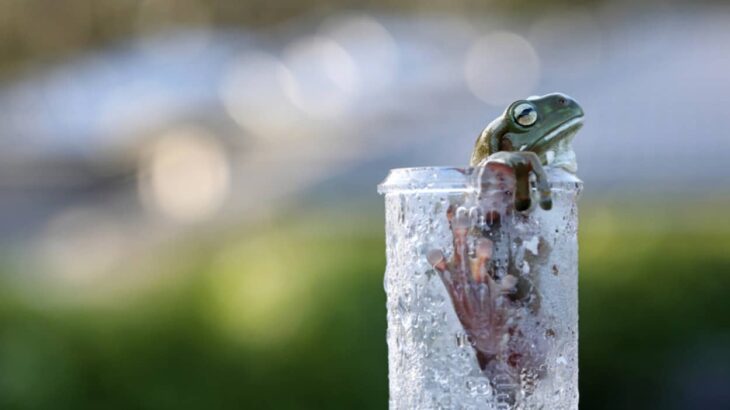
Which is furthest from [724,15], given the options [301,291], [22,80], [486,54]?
[22,80]

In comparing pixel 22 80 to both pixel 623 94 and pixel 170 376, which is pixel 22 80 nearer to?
pixel 623 94

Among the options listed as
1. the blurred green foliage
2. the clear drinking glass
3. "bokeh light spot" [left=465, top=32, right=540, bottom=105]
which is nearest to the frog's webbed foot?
the clear drinking glass

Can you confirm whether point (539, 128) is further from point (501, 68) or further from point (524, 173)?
point (501, 68)

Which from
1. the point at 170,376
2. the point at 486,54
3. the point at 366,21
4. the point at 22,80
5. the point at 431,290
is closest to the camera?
the point at 431,290

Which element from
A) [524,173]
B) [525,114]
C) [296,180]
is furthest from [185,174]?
[524,173]

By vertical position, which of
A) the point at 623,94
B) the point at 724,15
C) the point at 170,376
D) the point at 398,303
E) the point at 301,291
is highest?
the point at 724,15

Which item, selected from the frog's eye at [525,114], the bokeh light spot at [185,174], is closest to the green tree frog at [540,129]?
the frog's eye at [525,114]

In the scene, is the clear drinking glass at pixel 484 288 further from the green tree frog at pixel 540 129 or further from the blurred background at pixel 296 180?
the blurred background at pixel 296 180
